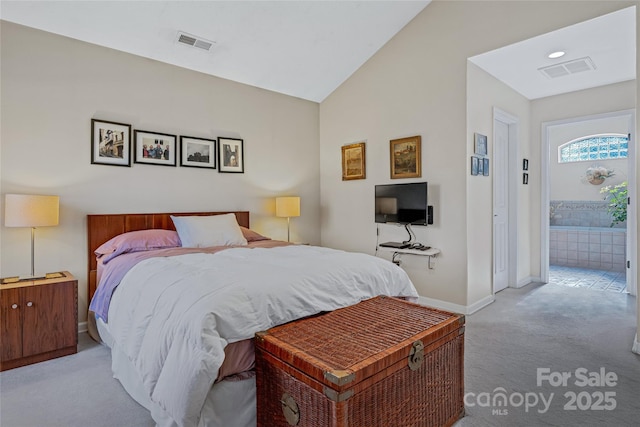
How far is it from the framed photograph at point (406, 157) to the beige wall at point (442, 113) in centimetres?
8

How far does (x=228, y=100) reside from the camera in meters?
4.26

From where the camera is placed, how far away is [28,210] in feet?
8.80

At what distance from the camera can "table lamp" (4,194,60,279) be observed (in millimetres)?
2654

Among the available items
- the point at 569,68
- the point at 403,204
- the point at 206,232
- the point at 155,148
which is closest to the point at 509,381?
the point at 403,204

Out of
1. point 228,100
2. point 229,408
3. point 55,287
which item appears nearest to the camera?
point 229,408

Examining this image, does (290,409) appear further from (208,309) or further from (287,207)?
(287,207)

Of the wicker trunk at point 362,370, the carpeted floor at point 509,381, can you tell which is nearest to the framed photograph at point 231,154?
the carpeted floor at point 509,381

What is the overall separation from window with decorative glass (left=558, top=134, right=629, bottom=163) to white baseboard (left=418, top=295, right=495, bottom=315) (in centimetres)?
438

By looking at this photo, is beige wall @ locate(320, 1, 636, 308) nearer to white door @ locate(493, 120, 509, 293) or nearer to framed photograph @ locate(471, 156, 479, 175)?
framed photograph @ locate(471, 156, 479, 175)

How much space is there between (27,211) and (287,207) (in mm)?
2541

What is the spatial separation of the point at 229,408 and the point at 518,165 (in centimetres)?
452

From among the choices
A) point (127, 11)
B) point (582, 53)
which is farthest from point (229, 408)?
point (582, 53)

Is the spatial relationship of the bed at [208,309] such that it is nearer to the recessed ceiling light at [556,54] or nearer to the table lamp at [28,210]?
the table lamp at [28,210]

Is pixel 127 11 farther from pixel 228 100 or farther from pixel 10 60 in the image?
pixel 228 100
